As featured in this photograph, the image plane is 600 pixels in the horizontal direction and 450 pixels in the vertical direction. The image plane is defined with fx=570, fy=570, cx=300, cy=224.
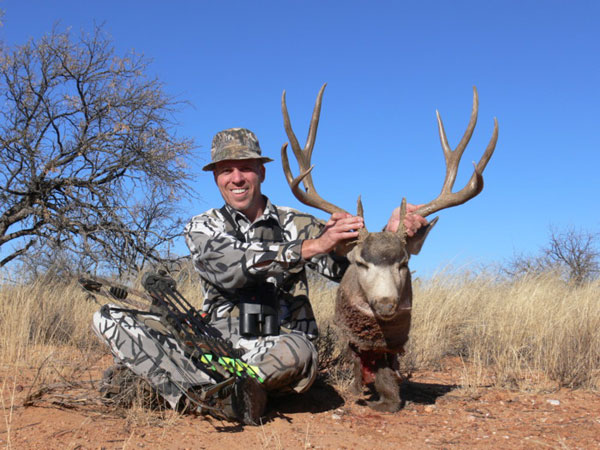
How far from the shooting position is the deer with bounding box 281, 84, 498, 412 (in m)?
3.52

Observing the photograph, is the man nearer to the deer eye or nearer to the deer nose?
the deer eye

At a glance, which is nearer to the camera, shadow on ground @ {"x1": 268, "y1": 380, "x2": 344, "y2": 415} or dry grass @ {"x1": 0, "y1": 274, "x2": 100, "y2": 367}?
shadow on ground @ {"x1": 268, "y1": 380, "x2": 344, "y2": 415}

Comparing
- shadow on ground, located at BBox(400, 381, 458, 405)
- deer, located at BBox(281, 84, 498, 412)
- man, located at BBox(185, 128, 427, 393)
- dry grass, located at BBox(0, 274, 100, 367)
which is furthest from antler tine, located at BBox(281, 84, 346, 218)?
dry grass, located at BBox(0, 274, 100, 367)

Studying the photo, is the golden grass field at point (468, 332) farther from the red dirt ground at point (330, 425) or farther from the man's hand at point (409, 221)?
the man's hand at point (409, 221)

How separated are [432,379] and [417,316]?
1551 millimetres

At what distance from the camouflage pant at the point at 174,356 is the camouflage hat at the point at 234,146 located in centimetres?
137

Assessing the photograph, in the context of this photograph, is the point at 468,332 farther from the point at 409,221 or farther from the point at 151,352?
the point at 151,352

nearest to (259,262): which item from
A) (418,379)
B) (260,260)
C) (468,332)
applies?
(260,260)

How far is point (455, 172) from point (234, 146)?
5.69 feet

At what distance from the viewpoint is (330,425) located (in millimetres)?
3764

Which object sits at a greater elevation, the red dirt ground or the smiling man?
the smiling man

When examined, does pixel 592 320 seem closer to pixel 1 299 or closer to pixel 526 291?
pixel 526 291

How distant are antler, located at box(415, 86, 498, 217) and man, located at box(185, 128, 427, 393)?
0.24 meters

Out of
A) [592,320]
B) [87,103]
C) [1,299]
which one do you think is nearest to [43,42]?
[87,103]
